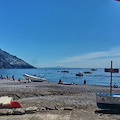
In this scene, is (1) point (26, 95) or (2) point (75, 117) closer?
(2) point (75, 117)

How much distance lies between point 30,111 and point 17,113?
85 centimetres


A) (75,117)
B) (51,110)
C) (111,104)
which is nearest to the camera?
(75,117)

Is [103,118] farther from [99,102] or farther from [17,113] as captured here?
[17,113]

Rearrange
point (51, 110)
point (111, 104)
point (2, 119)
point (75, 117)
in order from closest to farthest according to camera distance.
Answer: point (2, 119) → point (75, 117) → point (51, 110) → point (111, 104)

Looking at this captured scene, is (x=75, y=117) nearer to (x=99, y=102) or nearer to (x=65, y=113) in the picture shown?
(x=65, y=113)

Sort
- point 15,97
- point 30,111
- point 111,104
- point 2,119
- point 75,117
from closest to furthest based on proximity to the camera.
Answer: point 2,119 → point 75,117 → point 30,111 → point 111,104 → point 15,97

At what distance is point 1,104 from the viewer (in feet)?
41.0

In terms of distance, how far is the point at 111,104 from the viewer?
12586mm

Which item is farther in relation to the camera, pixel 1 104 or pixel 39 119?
pixel 1 104

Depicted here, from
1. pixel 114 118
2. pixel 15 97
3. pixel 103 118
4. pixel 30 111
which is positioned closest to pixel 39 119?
pixel 30 111

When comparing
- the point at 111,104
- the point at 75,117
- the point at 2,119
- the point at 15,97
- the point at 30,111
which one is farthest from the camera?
the point at 15,97

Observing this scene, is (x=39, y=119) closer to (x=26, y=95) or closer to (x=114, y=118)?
(x=114, y=118)

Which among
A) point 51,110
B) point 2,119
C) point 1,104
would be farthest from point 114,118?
point 1,104

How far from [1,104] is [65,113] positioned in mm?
5002
